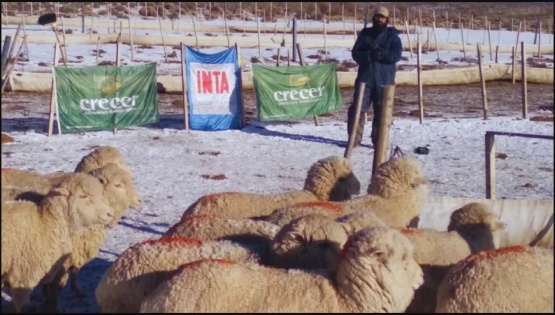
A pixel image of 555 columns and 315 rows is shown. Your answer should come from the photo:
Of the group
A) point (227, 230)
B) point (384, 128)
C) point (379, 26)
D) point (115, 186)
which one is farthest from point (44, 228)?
point (379, 26)

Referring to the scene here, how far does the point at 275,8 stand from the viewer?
208ft

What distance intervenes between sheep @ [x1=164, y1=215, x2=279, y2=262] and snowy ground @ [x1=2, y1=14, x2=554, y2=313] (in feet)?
6.45

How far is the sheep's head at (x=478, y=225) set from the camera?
6648 millimetres

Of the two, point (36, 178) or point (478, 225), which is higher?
point (36, 178)

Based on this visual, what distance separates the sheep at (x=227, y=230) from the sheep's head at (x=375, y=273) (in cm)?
129

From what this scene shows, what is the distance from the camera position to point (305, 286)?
489 cm

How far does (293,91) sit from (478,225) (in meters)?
10.2

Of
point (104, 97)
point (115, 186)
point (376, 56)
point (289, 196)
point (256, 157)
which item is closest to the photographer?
point (115, 186)

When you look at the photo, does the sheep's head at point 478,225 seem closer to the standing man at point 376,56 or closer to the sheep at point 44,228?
the sheep at point 44,228

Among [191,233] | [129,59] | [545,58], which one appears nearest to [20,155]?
[191,233]

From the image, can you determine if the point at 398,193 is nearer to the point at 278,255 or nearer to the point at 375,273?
the point at 278,255

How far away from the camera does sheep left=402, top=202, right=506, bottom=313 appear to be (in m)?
5.50

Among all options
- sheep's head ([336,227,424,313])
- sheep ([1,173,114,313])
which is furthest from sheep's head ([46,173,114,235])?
sheep's head ([336,227,424,313])

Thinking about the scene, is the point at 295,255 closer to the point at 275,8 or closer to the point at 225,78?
the point at 225,78
